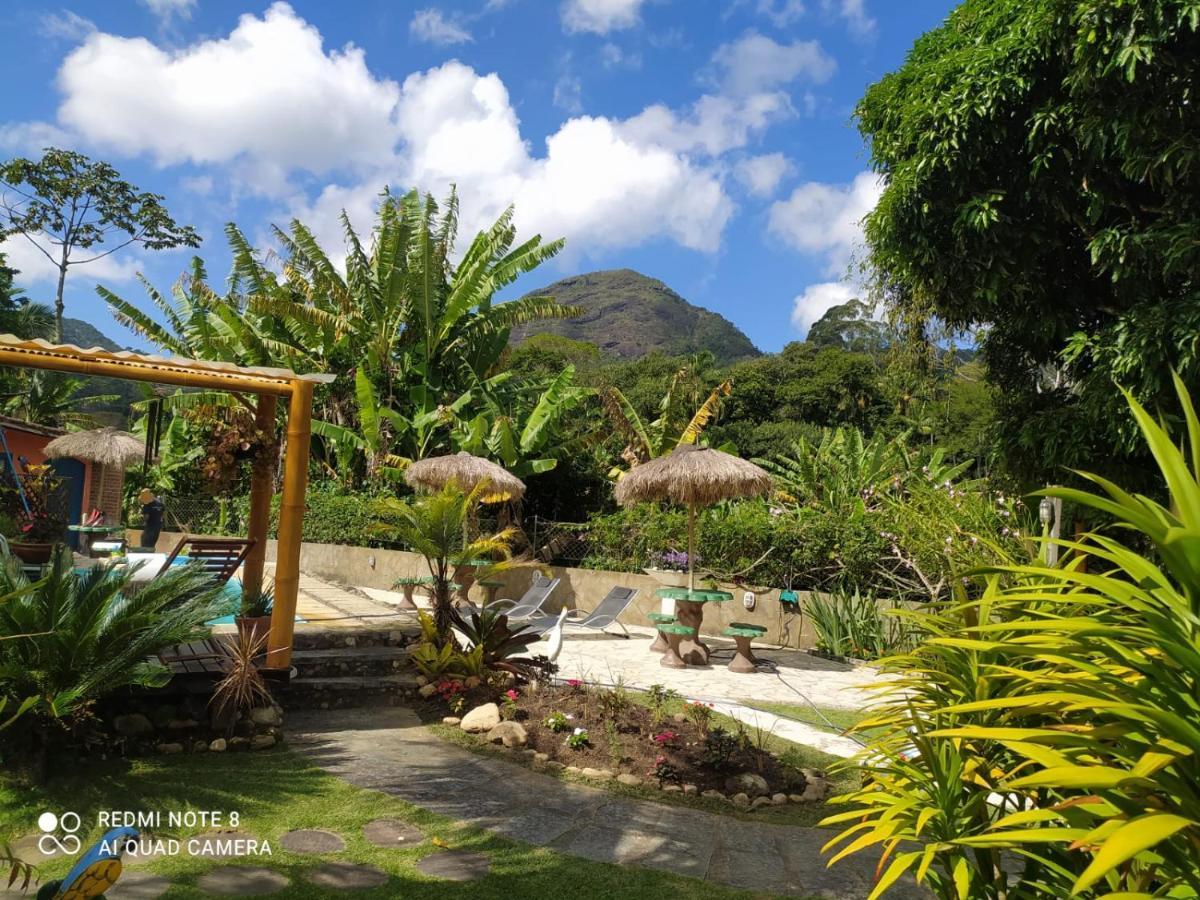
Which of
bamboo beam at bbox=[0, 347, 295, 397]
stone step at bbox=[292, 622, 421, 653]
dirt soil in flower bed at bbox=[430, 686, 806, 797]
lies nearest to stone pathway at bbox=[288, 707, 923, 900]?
dirt soil in flower bed at bbox=[430, 686, 806, 797]

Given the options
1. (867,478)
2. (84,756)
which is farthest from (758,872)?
(867,478)

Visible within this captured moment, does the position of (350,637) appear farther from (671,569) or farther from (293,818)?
(671,569)

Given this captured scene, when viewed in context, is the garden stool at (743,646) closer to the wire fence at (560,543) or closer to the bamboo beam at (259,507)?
the wire fence at (560,543)

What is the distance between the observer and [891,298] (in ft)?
43.9

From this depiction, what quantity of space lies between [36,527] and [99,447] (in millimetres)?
10395

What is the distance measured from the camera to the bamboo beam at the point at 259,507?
7.15 meters

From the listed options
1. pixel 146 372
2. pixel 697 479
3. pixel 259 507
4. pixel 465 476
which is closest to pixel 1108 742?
pixel 146 372

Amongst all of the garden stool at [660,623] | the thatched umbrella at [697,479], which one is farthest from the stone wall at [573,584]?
the thatched umbrella at [697,479]

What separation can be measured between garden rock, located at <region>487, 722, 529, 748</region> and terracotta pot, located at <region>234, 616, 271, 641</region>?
1.99 m

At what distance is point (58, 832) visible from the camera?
4.03m

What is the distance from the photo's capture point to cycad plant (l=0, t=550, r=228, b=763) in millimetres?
4469

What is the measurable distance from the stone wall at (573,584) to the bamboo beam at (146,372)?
581 centimetres

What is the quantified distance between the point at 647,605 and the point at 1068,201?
8257mm

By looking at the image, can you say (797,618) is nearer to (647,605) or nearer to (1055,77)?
(647,605)
